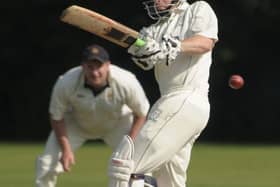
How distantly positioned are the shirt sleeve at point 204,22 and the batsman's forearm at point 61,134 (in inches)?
95.0

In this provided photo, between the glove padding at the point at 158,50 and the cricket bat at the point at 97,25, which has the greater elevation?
the cricket bat at the point at 97,25

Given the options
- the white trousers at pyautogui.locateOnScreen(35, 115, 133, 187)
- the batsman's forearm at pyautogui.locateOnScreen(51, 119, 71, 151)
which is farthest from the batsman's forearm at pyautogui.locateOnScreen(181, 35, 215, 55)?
the white trousers at pyautogui.locateOnScreen(35, 115, 133, 187)

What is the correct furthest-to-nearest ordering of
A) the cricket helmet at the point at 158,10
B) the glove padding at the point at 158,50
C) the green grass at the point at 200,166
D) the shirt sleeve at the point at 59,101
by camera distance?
the green grass at the point at 200,166
the shirt sleeve at the point at 59,101
the cricket helmet at the point at 158,10
the glove padding at the point at 158,50

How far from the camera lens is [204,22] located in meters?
Result: 6.33

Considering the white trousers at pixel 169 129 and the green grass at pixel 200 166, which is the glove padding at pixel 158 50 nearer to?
the white trousers at pixel 169 129

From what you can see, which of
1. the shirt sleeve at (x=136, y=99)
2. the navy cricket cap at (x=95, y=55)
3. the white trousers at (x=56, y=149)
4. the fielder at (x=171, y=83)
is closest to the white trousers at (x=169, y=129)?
the fielder at (x=171, y=83)

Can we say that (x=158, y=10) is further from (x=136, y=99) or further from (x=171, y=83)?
(x=136, y=99)

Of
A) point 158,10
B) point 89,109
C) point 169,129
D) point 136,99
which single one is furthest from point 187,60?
point 89,109

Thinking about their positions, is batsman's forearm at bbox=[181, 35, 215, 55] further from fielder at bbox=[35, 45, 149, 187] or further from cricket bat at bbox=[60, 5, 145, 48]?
fielder at bbox=[35, 45, 149, 187]

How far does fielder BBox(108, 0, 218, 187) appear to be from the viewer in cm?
618

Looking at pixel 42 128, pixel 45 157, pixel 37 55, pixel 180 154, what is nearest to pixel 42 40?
pixel 37 55

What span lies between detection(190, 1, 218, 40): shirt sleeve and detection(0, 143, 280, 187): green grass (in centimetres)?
465

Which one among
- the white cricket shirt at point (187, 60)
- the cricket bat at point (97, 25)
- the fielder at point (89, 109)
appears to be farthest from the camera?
the fielder at point (89, 109)

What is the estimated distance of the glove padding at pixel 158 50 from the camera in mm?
6125
